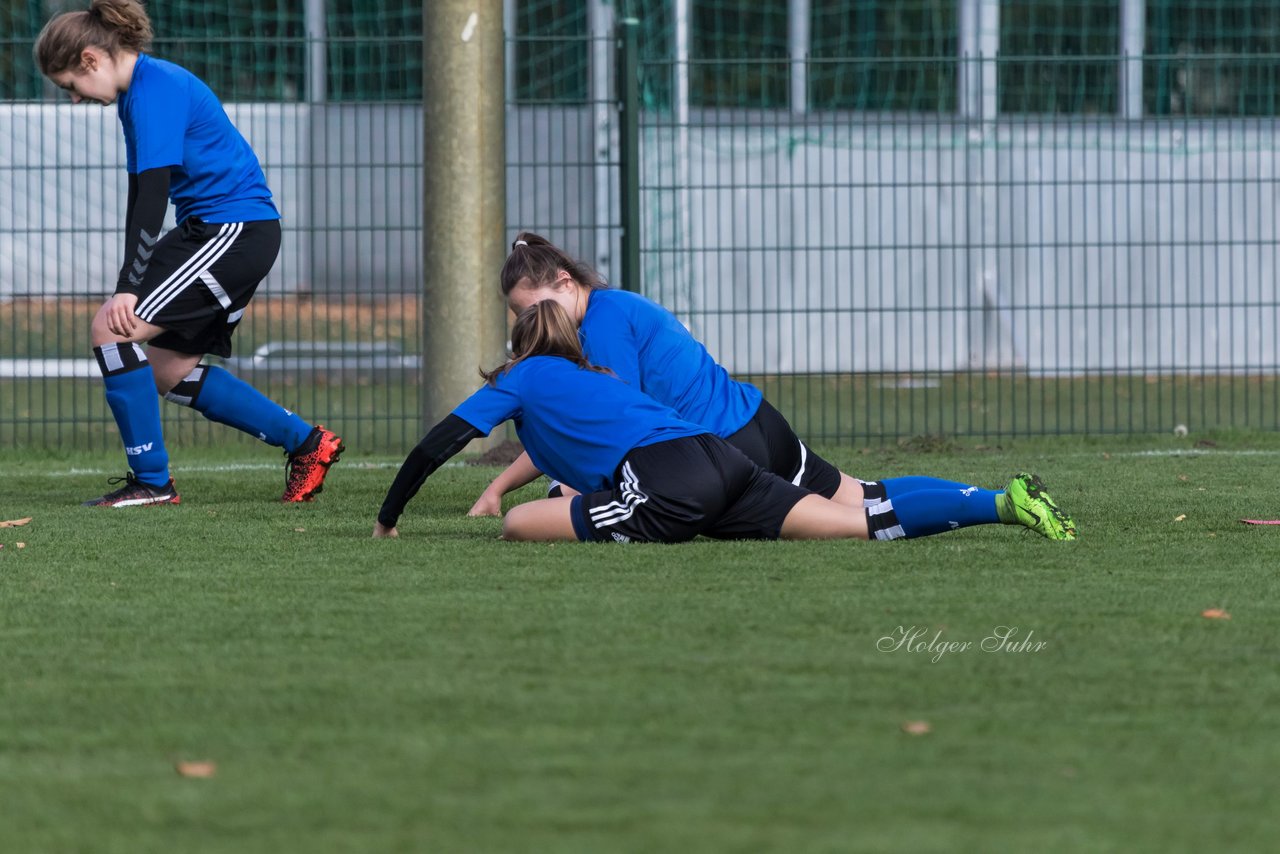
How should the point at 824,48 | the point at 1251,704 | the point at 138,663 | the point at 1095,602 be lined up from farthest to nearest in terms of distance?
1. the point at 824,48
2. the point at 1095,602
3. the point at 138,663
4. the point at 1251,704

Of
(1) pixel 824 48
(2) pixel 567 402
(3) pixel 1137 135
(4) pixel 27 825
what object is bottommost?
(4) pixel 27 825

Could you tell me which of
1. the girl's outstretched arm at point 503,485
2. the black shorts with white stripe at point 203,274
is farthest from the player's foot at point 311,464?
the girl's outstretched arm at point 503,485

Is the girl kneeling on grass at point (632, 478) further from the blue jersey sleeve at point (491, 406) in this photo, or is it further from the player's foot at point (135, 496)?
the player's foot at point (135, 496)

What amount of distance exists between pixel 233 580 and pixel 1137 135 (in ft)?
35.3

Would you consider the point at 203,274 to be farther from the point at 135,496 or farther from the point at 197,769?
the point at 197,769

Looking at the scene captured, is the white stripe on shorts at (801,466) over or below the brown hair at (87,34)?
below

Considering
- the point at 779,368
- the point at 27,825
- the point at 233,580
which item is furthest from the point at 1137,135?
the point at 27,825

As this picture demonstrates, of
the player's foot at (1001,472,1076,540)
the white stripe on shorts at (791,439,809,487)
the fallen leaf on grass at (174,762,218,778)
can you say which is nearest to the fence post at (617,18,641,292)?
the white stripe on shorts at (791,439,809,487)

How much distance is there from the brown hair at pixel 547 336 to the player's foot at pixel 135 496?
71.8 inches

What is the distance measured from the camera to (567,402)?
4.84 meters

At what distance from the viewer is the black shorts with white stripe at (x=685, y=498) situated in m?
4.73

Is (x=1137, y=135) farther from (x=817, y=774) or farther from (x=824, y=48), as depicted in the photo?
(x=817, y=774)

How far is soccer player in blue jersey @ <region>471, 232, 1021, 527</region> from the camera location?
507 centimetres

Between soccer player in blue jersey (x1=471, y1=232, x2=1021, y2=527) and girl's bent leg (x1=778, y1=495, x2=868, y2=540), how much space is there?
0.42ft
